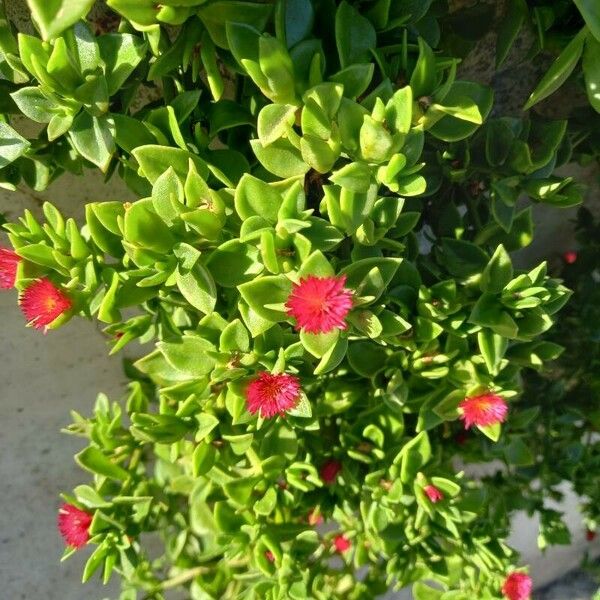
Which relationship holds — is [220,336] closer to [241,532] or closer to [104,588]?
[241,532]

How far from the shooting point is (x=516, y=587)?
103cm

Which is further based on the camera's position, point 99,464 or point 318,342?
point 99,464

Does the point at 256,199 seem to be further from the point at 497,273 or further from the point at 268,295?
the point at 497,273

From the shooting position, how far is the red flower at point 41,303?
661 millimetres

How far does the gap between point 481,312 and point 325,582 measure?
0.62 meters

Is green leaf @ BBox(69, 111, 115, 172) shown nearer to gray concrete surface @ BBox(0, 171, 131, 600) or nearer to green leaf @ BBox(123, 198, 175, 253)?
green leaf @ BBox(123, 198, 175, 253)

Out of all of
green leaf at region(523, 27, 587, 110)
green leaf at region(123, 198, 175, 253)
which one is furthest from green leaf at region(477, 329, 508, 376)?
green leaf at region(123, 198, 175, 253)

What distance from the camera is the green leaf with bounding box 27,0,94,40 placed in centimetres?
43

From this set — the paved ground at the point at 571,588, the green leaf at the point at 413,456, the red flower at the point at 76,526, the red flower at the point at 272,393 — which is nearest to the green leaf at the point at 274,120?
the red flower at the point at 272,393

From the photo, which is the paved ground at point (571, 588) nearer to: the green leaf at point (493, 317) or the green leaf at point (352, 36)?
the green leaf at point (493, 317)

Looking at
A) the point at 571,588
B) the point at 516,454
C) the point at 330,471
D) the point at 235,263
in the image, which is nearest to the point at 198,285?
the point at 235,263

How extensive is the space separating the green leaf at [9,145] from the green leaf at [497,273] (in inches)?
19.5

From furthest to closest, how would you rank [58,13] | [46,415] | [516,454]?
[46,415], [516,454], [58,13]

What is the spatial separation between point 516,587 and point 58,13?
0.98 meters
